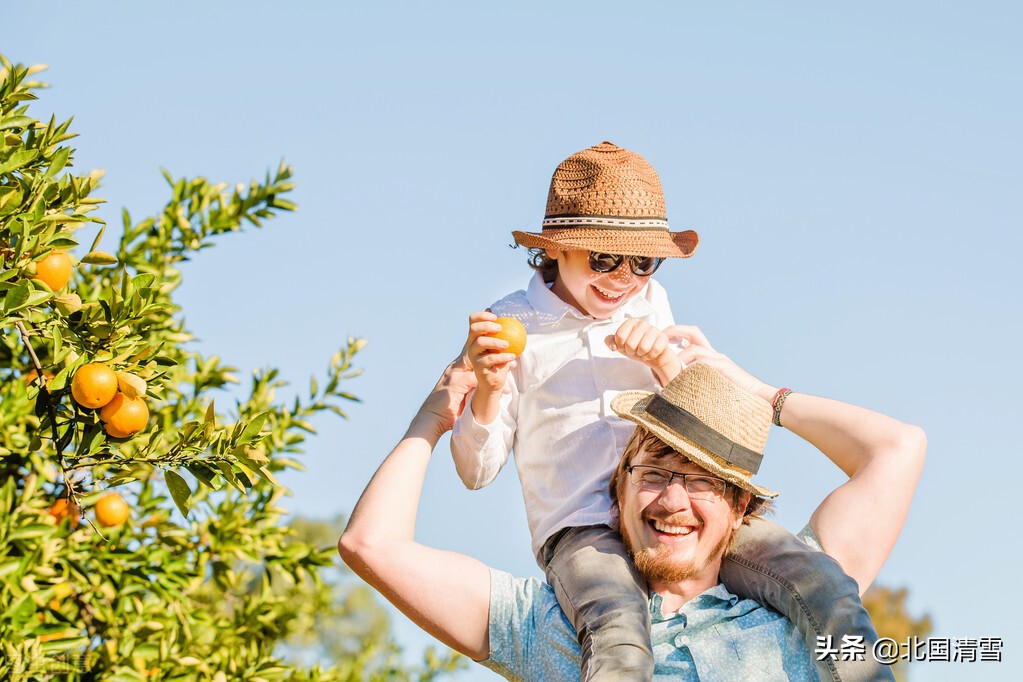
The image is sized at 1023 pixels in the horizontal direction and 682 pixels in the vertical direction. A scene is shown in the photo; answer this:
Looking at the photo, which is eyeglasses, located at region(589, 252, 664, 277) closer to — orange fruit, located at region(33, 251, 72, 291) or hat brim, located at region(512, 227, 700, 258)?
hat brim, located at region(512, 227, 700, 258)

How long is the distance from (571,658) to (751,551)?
604 mm

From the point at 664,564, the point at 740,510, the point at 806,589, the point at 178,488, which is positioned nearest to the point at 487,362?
the point at 664,564

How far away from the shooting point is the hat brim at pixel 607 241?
394 centimetres

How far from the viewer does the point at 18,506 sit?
3.84 meters

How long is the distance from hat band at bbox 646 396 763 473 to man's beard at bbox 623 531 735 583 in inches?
11.3

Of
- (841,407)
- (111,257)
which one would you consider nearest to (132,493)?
(111,257)

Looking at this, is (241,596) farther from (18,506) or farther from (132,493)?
(18,506)

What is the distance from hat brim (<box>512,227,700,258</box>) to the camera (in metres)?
3.94

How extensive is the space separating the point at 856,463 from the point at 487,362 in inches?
48.4

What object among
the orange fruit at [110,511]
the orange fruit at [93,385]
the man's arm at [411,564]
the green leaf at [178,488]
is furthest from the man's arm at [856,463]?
the orange fruit at [110,511]

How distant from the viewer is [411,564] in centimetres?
373

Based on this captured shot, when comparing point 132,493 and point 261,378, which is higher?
point 261,378

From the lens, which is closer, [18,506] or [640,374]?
[18,506]

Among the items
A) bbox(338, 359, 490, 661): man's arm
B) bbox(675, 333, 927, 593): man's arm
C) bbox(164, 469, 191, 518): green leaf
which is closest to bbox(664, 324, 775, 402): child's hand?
bbox(675, 333, 927, 593): man's arm
